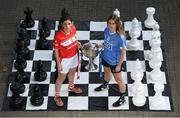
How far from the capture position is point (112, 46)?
3197 mm

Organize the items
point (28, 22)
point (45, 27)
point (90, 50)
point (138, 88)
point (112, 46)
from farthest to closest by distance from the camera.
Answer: point (28, 22), point (45, 27), point (90, 50), point (138, 88), point (112, 46)

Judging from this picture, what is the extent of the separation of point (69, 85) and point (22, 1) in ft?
4.45

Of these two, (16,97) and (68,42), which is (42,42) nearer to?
(16,97)

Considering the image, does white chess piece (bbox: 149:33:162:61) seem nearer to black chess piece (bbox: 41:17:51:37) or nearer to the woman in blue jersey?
the woman in blue jersey

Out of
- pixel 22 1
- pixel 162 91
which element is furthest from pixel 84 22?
pixel 162 91

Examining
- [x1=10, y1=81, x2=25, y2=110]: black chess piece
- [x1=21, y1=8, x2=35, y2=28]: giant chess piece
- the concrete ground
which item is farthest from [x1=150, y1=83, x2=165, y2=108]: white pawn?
[x1=21, y1=8, x2=35, y2=28]: giant chess piece

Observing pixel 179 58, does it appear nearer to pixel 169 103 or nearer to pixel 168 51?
pixel 168 51

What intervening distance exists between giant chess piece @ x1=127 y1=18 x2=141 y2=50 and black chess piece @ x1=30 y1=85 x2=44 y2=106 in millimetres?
941

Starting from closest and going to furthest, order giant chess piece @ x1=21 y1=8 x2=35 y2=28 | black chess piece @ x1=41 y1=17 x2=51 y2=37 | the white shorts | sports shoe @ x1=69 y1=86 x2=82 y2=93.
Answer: the white shorts, sports shoe @ x1=69 y1=86 x2=82 y2=93, black chess piece @ x1=41 y1=17 x2=51 y2=37, giant chess piece @ x1=21 y1=8 x2=35 y2=28

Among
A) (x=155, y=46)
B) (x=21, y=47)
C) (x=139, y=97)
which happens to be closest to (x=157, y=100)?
(x=139, y=97)

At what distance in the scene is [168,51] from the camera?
13.0 feet

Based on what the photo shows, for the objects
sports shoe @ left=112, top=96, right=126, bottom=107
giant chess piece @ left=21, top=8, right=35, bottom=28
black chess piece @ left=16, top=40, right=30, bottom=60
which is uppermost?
giant chess piece @ left=21, top=8, right=35, bottom=28

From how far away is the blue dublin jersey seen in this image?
3146 millimetres

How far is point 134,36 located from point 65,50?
0.87 m
